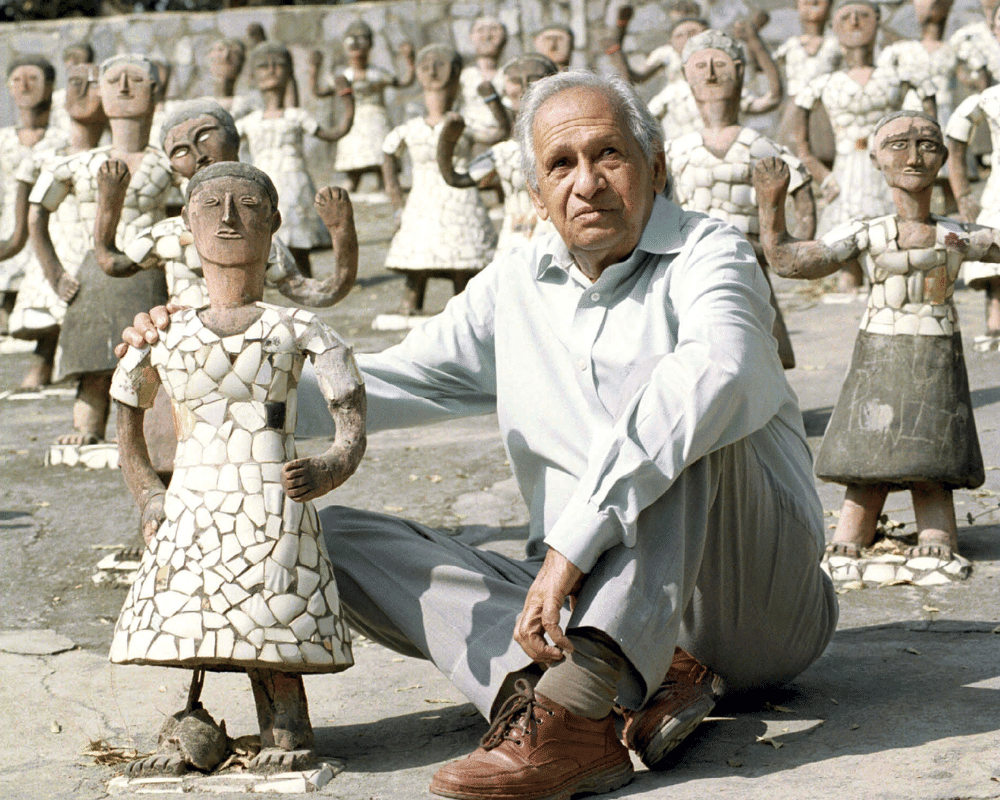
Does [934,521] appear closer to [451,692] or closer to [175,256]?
[451,692]

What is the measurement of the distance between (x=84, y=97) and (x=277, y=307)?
468cm

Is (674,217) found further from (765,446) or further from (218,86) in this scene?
(218,86)

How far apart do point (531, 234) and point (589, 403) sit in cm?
512

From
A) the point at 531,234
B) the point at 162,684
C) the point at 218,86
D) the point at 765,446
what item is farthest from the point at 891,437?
the point at 218,86

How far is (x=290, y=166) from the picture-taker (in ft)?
36.9

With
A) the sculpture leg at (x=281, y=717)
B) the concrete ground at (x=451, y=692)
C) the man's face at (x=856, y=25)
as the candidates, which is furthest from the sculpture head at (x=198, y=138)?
the man's face at (x=856, y=25)

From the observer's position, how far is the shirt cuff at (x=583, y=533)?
2.76 m

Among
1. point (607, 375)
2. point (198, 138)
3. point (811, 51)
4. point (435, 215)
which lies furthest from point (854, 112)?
point (607, 375)

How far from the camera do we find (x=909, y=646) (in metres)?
3.82

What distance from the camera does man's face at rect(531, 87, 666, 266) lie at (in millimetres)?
3137

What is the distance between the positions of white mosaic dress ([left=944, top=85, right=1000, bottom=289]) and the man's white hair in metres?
4.73

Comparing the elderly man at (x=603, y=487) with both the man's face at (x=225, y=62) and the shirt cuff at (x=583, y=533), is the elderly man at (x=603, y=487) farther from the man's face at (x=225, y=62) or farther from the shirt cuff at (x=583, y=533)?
the man's face at (x=225, y=62)

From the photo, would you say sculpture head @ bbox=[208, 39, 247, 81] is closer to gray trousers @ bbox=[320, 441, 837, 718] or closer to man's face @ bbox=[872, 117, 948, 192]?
man's face @ bbox=[872, 117, 948, 192]

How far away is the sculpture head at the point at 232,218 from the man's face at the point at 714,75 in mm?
3896
